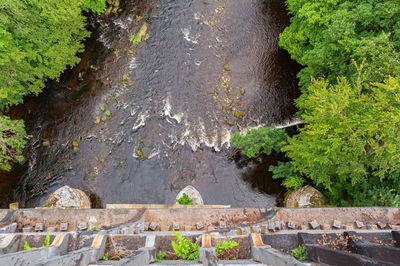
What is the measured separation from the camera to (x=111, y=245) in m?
6.64

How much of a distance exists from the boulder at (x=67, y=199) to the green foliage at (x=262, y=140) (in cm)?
1051

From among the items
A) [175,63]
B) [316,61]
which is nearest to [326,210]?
[316,61]

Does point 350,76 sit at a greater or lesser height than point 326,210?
greater

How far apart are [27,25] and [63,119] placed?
677cm

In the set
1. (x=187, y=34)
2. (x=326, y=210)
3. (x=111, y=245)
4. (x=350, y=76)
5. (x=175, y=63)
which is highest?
→ (x=187, y=34)

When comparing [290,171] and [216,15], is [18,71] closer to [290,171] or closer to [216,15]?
[216,15]

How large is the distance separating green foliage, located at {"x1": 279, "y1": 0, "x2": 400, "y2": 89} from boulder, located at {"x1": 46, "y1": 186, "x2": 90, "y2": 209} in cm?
1628

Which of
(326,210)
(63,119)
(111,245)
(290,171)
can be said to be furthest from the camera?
(63,119)

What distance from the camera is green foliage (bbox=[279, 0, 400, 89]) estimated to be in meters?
9.74

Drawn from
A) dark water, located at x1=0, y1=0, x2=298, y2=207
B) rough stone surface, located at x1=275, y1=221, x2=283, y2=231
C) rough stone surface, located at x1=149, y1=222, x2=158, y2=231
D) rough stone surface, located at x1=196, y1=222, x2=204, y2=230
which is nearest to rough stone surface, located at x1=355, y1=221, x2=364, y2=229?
rough stone surface, located at x1=275, y1=221, x2=283, y2=231

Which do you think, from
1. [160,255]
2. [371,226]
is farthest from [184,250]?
[371,226]

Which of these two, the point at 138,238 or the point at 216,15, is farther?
the point at 216,15

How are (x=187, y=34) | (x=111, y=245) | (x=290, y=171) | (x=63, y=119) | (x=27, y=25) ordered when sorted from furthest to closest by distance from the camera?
(x=187, y=34) → (x=63, y=119) → (x=290, y=171) → (x=27, y=25) → (x=111, y=245)

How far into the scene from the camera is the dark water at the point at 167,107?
15367 millimetres
